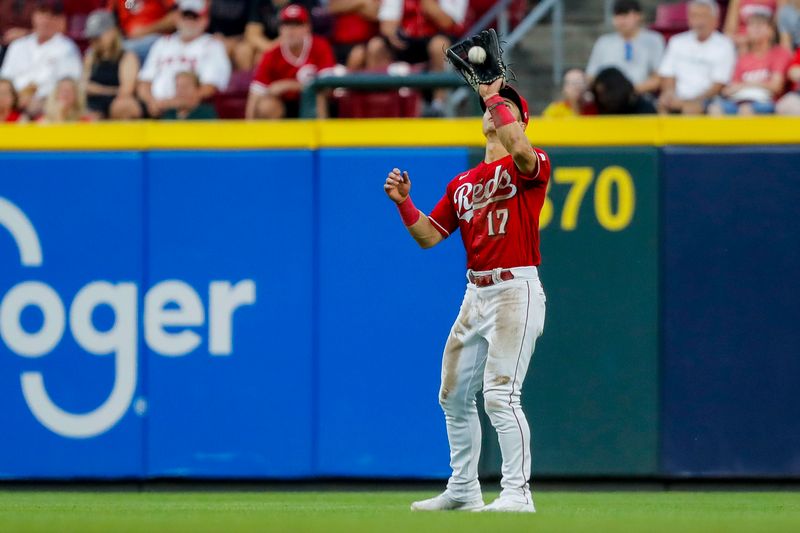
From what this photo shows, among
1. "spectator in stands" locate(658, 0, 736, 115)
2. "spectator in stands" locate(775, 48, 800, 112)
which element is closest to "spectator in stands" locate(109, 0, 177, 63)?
"spectator in stands" locate(658, 0, 736, 115)

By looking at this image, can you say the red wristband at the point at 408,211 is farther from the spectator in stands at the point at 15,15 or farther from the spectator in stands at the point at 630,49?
the spectator in stands at the point at 15,15

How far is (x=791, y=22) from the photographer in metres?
10.1

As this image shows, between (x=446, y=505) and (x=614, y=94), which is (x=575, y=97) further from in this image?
(x=446, y=505)

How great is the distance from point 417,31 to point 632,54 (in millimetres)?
1698

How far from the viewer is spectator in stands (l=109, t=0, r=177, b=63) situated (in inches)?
450

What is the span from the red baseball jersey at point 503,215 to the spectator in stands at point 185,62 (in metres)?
4.78

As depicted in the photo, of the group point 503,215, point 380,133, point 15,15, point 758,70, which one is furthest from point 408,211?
point 15,15

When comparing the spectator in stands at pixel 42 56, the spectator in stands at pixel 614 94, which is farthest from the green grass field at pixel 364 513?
the spectator in stands at pixel 42 56

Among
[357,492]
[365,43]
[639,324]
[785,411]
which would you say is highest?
[365,43]

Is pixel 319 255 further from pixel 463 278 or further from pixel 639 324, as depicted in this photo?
pixel 639 324

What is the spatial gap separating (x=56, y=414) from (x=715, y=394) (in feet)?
12.0

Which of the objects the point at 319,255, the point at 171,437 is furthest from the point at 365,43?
the point at 171,437

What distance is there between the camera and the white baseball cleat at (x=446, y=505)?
596cm

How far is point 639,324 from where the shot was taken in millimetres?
7387
